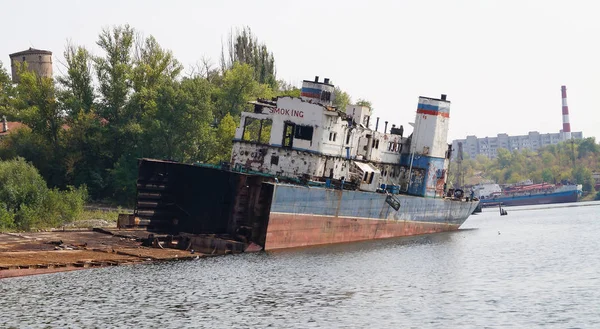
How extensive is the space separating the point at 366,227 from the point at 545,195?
124m

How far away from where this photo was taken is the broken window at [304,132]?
1849 inches

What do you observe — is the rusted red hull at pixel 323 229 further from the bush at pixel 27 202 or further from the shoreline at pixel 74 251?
the bush at pixel 27 202

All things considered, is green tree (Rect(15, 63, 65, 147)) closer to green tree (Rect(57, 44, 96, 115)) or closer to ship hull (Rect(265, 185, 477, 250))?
green tree (Rect(57, 44, 96, 115))

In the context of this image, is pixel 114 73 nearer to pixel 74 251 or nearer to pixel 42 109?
pixel 42 109

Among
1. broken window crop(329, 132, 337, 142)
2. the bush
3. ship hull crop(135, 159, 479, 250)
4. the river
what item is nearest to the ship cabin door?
broken window crop(329, 132, 337, 142)

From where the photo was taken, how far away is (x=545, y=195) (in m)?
167

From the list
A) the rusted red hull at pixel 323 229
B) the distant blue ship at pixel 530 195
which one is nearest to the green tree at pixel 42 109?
the rusted red hull at pixel 323 229

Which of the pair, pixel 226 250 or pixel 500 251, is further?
pixel 500 251

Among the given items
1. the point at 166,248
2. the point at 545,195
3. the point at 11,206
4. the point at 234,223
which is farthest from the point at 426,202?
the point at 545,195

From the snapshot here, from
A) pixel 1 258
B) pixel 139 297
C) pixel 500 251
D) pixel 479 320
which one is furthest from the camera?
pixel 500 251

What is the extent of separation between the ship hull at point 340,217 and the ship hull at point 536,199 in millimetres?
108808

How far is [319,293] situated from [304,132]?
1745 centimetres

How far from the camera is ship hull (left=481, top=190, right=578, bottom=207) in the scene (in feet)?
545

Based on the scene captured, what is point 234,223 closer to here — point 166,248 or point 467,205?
point 166,248
